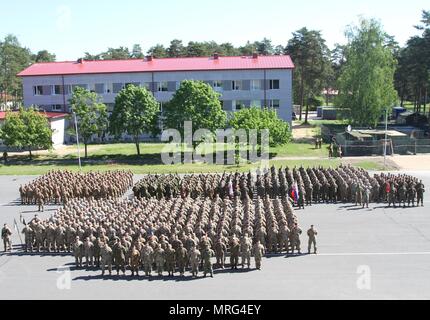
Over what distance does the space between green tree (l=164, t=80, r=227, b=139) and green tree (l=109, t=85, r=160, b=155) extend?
1541mm

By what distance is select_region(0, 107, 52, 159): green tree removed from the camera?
131ft

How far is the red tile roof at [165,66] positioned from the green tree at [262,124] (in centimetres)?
1382

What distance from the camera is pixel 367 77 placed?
49312 mm

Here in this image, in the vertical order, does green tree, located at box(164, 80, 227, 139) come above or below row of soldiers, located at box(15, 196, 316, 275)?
above

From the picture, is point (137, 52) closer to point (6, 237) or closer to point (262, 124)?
point (262, 124)

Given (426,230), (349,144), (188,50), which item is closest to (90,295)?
(426,230)

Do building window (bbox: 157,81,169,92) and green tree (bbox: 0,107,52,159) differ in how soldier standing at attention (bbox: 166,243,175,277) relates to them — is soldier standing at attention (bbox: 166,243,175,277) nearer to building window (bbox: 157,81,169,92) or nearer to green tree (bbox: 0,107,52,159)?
green tree (bbox: 0,107,52,159)

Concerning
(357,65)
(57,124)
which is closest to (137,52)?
(57,124)

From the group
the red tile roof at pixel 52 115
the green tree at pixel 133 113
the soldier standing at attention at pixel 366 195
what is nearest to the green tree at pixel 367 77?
the green tree at pixel 133 113

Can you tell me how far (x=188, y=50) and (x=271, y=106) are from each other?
3748 centimetres

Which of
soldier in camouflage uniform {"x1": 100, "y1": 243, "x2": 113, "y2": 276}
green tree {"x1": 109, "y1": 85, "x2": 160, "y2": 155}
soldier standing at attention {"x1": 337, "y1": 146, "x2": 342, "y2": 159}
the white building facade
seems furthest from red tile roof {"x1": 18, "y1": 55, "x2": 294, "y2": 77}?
soldier in camouflage uniform {"x1": 100, "y1": 243, "x2": 113, "y2": 276}

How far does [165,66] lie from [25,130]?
54.5ft

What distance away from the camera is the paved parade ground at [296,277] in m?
12.9

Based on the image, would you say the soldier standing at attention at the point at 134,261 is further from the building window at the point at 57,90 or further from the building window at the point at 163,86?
the building window at the point at 57,90
